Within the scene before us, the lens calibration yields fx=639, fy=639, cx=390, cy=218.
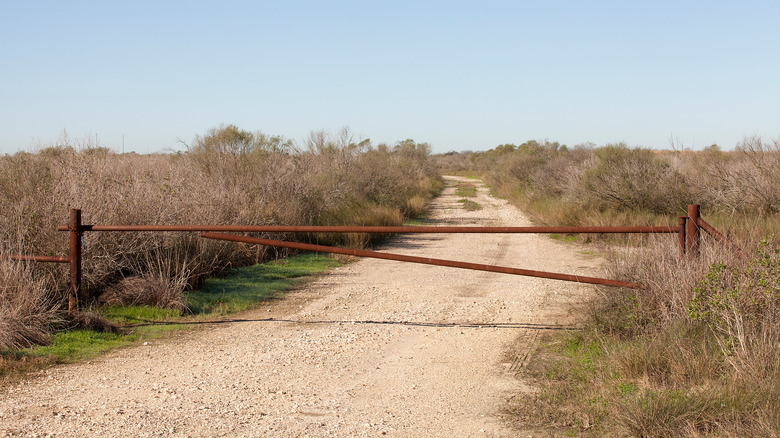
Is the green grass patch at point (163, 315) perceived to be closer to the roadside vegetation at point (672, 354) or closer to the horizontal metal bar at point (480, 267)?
the horizontal metal bar at point (480, 267)

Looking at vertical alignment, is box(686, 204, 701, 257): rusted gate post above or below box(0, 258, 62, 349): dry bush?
above

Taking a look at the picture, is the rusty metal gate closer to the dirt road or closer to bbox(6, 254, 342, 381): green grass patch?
bbox(6, 254, 342, 381): green grass patch

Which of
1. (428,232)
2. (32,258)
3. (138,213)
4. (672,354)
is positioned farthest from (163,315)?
(672,354)

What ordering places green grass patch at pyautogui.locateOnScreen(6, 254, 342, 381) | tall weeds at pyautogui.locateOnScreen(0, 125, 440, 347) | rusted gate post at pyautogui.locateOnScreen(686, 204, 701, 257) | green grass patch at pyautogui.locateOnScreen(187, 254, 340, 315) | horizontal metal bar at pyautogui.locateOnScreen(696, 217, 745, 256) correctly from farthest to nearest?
green grass patch at pyautogui.locateOnScreen(187, 254, 340, 315)
tall weeds at pyautogui.locateOnScreen(0, 125, 440, 347)
rusted gate post at pyautogui.locateOnScreen(686, 204, 701, 257)
horizontal metal bar at pyautogui.locateOnScreen(696, 217, 745, 256)
green grass patch at pyautogui.locateOnScreen(6, 254, 342, 381)

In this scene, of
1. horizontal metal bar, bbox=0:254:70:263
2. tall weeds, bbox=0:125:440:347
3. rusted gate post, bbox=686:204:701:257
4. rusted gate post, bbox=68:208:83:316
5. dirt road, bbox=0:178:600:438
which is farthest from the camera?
tall weeds, bbox=0:125:440:347

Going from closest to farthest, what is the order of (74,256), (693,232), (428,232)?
(693,232) → (428,232) → (74,256)

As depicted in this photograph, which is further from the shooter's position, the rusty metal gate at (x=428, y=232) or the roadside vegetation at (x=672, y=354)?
the rusty metal gate at (x=428, y=232)

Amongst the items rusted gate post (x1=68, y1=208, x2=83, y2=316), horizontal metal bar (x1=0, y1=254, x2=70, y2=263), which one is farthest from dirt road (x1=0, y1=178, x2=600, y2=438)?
horizontal metal bar (x1=0, y1=254, x2=70, y2=263)

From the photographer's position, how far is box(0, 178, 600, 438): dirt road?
4270mm

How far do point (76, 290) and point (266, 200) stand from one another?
8.72 meters

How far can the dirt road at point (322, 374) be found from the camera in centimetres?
427

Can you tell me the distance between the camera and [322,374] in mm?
5438

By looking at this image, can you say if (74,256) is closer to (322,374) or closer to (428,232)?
(322,374)

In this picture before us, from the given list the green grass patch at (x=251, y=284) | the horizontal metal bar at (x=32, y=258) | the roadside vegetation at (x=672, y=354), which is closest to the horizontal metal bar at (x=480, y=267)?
the roadside vegetation at (x=672, y=354)
